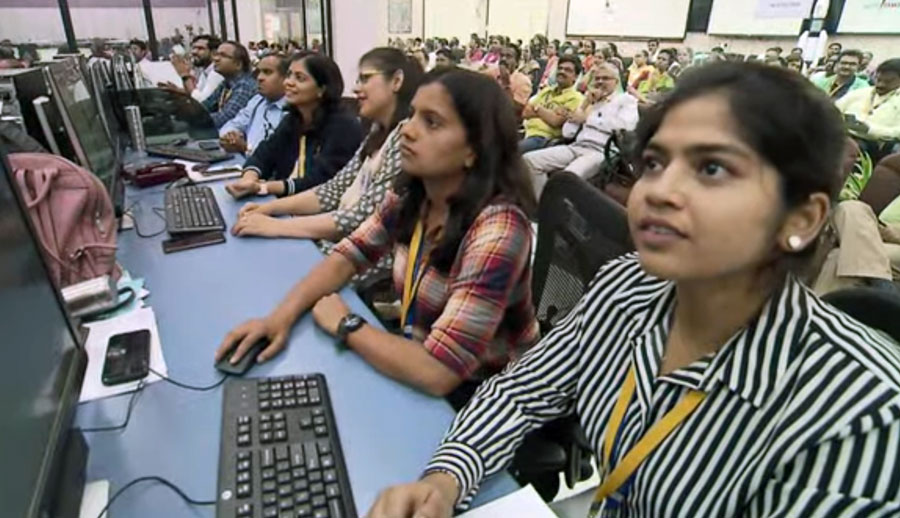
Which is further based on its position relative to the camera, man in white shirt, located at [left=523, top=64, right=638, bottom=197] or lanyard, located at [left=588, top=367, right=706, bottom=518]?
man in white shirt, located at [left=523, top=64, right=638, bottom=197]

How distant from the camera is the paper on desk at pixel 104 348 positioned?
0.93 m

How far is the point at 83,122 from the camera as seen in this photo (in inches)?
64.9

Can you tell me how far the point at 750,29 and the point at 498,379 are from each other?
388 inches

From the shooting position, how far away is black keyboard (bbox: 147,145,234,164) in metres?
2.77

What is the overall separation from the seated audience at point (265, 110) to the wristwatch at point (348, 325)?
7.20 ft

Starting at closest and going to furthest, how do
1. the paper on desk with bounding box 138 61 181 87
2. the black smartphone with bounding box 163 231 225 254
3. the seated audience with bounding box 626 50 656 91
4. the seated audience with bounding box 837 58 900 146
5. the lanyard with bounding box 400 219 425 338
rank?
1. the lanyard with bounding box 400 219 425 338
2. the black smartphone with bounding box 163 231 225 254
3. the seated audience with bounding box 837 58 900 146
4. the paper on desk with bounding box 138 61 181 87
5. the seated audience with bounding box 626 50 656 91

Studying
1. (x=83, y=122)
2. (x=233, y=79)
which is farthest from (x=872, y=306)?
(x=233, y=79)

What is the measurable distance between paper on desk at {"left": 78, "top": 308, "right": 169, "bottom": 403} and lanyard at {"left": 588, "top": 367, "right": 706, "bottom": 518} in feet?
2.45

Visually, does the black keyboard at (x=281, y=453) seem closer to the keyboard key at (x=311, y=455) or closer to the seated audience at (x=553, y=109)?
the keyboard key at (x=311, y=455)

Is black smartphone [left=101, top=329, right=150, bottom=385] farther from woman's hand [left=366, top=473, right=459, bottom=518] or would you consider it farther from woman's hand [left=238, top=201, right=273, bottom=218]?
woman's hand [left=238, top=201, right=273, bottom=218]

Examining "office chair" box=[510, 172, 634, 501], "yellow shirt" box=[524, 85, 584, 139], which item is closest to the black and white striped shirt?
"office chair" box=[510, 172, 634, 501]

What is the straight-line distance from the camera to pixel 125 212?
1.85 meters

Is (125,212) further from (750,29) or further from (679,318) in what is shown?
(750,29)

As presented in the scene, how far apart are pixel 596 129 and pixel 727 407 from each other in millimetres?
4103
